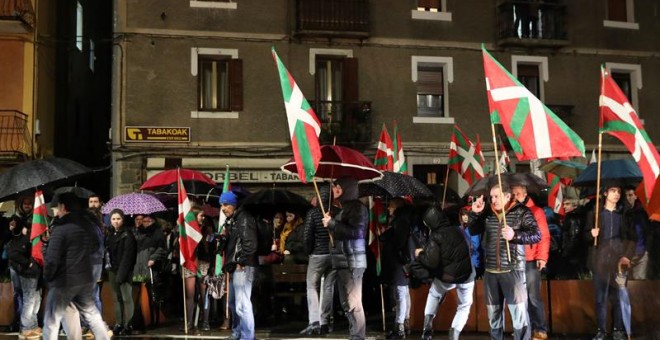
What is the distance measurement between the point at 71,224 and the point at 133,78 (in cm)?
1400

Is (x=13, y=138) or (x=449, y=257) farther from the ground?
(x=13, y=138)

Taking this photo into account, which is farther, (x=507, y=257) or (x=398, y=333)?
(x=398, y=333)

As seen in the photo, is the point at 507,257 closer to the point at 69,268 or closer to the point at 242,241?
the point at 242,241

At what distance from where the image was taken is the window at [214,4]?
21.9 metres

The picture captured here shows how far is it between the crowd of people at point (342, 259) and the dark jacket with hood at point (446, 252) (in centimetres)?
1

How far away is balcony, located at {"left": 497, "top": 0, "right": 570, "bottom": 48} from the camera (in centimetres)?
2362

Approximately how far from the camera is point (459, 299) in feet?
32.4

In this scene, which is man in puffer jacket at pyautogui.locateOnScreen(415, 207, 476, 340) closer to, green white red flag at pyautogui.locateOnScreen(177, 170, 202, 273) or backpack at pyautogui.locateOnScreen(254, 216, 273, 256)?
backpack at pyautogui.locateOnScreen(254, 216, 273, 256)

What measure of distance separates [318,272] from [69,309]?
3.85m

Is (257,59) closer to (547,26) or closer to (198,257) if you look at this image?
(547,26)

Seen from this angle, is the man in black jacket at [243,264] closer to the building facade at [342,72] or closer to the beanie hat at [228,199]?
the beanie hat at [228,199]

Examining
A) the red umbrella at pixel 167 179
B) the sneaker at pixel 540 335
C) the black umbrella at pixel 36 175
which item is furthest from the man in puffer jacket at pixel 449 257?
the red umbrella at pixel 167 179

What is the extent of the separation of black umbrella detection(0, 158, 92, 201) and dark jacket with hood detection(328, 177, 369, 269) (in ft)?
9.90

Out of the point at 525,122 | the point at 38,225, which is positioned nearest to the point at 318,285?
the point at 525,122
